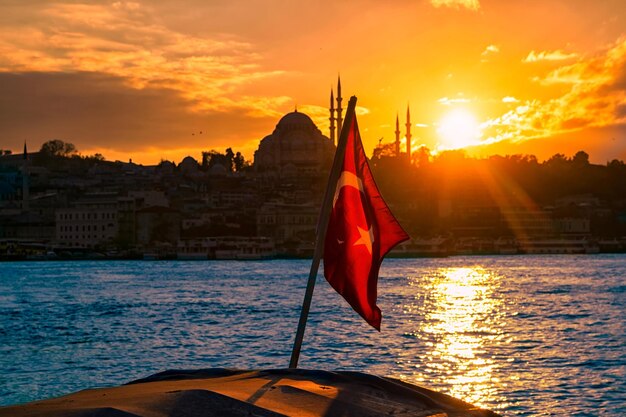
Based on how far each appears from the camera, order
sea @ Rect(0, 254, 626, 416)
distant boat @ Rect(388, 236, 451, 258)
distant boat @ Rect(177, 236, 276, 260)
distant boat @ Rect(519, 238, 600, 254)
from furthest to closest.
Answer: distant boat @ Rect(519, 238, 600, 254) → distant boat @ Rect(388, 236, 451, 258) → distant boat @ Rect(177, 236, 276, 260) → sea @ Rect(0, 254, 626, 416)

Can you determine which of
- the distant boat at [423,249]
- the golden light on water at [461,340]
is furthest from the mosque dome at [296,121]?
the golden light on water at [461,340]

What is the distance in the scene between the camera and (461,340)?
66.0ft

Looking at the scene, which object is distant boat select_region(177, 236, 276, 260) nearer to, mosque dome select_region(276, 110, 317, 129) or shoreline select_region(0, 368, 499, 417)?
mosque dome select_region(276, 110, 317, 129)

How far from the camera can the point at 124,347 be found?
19.1 meters

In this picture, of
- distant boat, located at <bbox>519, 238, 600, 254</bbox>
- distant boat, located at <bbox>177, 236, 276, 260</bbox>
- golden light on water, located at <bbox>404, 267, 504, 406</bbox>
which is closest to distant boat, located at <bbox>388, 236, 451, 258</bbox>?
distant boat, located at <bbox>519, 238, 600, 254</bbox>

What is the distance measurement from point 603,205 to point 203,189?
4780cm

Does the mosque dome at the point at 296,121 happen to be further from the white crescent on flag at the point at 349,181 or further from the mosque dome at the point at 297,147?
the white crescent on flag at the point at 349,181

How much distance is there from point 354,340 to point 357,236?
14.2 metres

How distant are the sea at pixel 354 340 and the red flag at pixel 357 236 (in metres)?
6.15

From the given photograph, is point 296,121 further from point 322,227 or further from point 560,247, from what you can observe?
point 322,227

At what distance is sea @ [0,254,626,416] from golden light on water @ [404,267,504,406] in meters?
0.03

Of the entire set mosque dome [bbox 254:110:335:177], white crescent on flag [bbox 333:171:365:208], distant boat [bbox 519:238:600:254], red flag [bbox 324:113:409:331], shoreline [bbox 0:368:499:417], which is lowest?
Answer: distant boat [bbox 519:238:600:254]

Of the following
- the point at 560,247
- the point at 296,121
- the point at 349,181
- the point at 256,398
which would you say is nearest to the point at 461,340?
the point at 349,181

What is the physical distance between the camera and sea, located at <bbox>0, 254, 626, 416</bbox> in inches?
522
